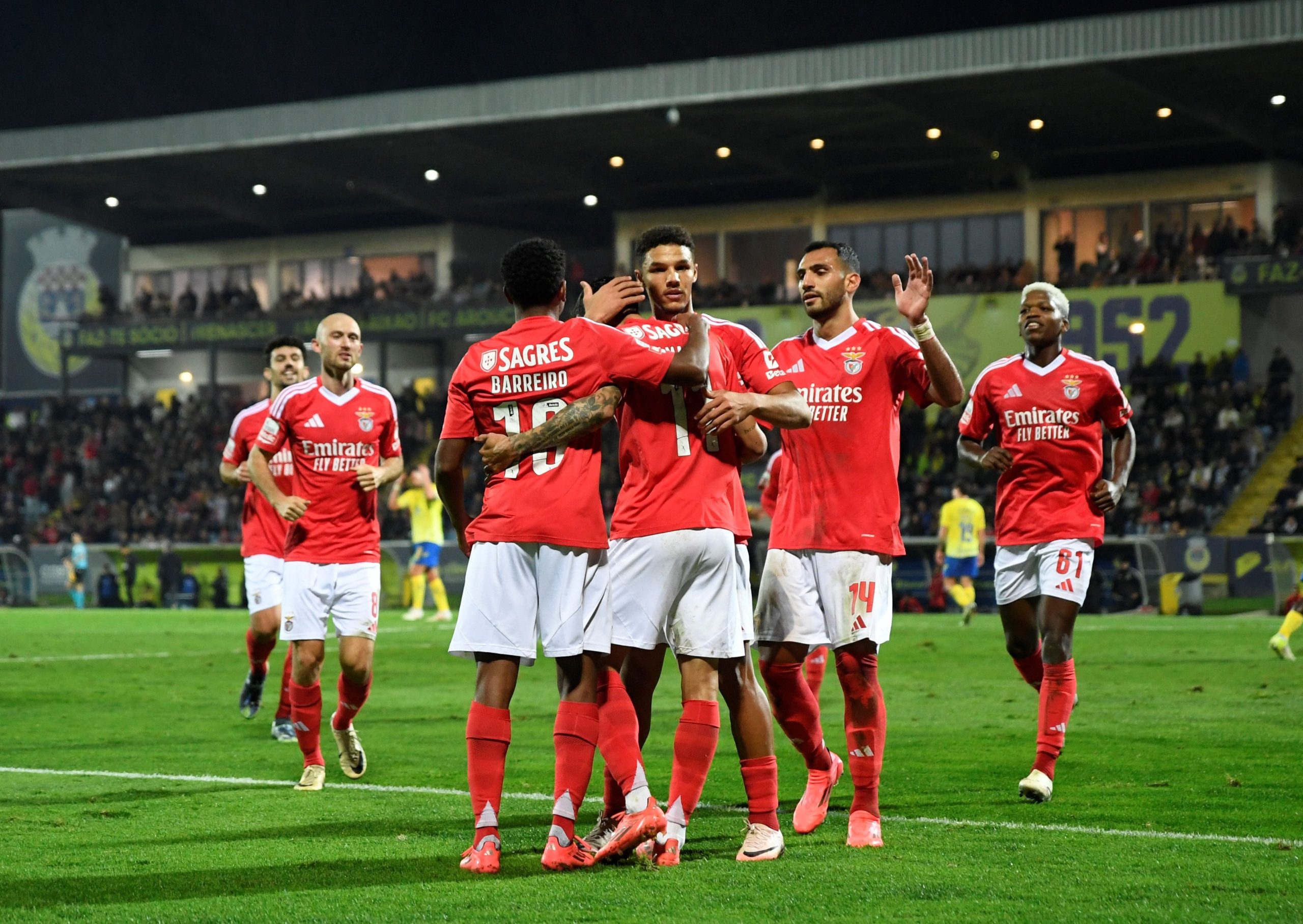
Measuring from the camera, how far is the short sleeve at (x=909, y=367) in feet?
22.3

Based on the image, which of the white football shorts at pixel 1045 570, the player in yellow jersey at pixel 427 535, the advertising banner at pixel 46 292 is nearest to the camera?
the white football shorts at pixel 1045 570

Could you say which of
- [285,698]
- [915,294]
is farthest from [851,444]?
[285,698]

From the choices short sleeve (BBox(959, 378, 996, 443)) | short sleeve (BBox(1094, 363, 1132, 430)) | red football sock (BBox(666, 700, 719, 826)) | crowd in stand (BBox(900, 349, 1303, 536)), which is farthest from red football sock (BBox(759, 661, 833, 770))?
crowd in stand (BBox(900, 349, 1303, 536))

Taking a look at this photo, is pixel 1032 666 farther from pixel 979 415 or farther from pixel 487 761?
pixel 487 761

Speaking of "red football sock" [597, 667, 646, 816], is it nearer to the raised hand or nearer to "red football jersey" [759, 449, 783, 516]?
the raised hand

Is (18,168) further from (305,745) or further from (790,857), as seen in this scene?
(790,857)

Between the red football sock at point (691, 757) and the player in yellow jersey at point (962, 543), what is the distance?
18.1 m

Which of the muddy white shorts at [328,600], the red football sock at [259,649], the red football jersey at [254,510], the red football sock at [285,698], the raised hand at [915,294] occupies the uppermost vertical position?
the raised hand at [915,294]

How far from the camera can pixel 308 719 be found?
8359 millimetres

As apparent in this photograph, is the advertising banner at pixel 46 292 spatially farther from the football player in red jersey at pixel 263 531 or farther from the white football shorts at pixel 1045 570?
the white football shorts at pixel 1045 570

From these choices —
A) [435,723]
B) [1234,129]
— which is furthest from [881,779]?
[1234,129]

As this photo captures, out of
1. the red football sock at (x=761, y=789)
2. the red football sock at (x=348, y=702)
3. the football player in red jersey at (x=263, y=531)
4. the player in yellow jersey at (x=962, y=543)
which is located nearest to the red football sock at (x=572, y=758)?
the red football sock at (x=761, y=789)

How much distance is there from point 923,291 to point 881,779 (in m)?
2.99

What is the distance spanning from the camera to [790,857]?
236 inches
